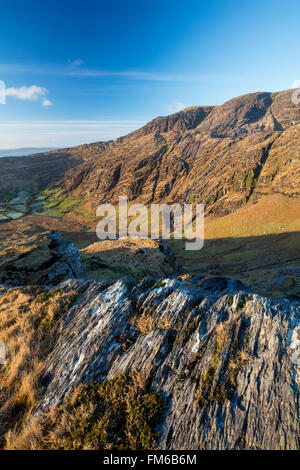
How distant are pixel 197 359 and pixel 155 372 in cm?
176

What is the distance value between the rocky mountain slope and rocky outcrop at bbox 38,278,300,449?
33 mm

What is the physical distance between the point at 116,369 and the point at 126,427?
2.11 meters

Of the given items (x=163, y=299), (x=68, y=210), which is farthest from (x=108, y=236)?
(x=163, y=299)

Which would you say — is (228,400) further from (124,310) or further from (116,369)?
(124,310)

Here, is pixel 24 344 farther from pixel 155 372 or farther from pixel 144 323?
pixel 155 372

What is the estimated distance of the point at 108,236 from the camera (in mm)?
132125

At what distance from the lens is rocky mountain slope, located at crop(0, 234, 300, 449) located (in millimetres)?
5762

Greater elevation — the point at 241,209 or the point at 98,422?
the point at 98,422

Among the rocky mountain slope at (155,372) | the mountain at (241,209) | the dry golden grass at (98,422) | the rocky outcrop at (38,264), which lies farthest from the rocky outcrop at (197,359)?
the mountain at (241,209)

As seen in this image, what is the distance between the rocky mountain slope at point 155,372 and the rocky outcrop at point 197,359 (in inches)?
1.3

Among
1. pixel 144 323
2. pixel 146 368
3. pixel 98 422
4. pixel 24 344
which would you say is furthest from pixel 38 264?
pixel 98 422

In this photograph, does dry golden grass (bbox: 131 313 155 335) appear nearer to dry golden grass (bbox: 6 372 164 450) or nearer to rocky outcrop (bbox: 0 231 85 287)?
dry golden grass (bbox: 6 372 164 450)

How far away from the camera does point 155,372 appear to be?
24.5 ft

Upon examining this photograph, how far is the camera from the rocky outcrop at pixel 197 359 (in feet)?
19.4
